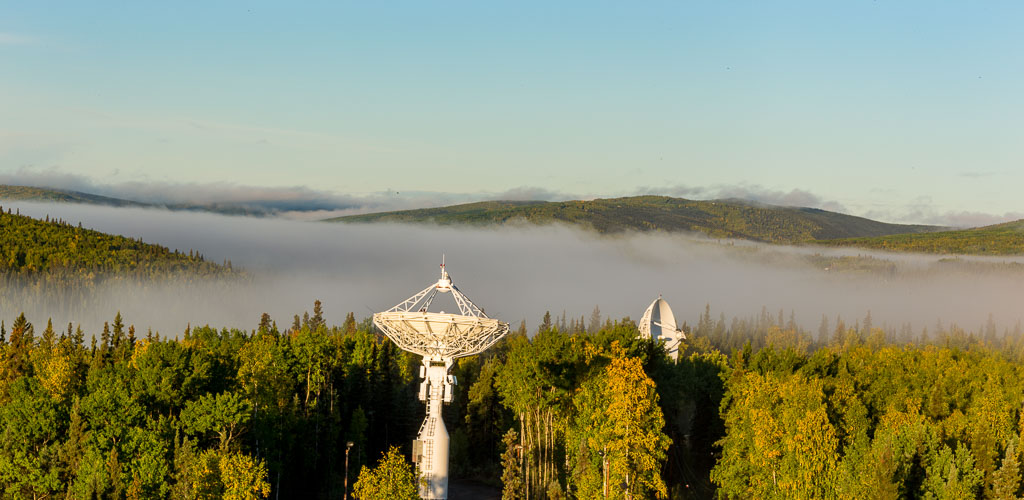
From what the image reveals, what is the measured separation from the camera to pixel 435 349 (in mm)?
90625

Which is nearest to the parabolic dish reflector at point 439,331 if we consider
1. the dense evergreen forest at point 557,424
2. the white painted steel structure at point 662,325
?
the dense evergreen forest at point 557,424

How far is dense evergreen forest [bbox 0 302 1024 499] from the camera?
8394 cm

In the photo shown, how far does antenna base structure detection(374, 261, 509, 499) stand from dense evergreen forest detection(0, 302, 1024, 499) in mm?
6608

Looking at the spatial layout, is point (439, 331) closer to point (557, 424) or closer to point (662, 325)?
point (557, 424)

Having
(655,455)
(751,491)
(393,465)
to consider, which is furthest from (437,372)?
(751,491)

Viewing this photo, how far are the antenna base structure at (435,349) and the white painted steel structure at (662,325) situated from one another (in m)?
65.1

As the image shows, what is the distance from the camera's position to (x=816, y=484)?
8681 centimetres

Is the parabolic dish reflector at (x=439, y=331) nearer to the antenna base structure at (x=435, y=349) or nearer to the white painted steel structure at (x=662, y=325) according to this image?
the antenna base structure at (x=435, y=349)

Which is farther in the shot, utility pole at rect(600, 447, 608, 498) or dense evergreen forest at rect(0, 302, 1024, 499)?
utility pole at rect(600, 447, 608, 498)

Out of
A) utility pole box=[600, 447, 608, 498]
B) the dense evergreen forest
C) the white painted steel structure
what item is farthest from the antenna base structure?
the white painted steel structure

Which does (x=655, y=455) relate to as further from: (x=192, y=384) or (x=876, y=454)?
(x=192, y=384)

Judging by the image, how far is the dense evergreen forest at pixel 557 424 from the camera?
83.9 m

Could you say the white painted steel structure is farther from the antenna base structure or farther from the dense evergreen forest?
the antenna base structure

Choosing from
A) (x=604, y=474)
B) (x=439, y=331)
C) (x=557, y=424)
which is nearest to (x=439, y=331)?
(x=439, y=331)
